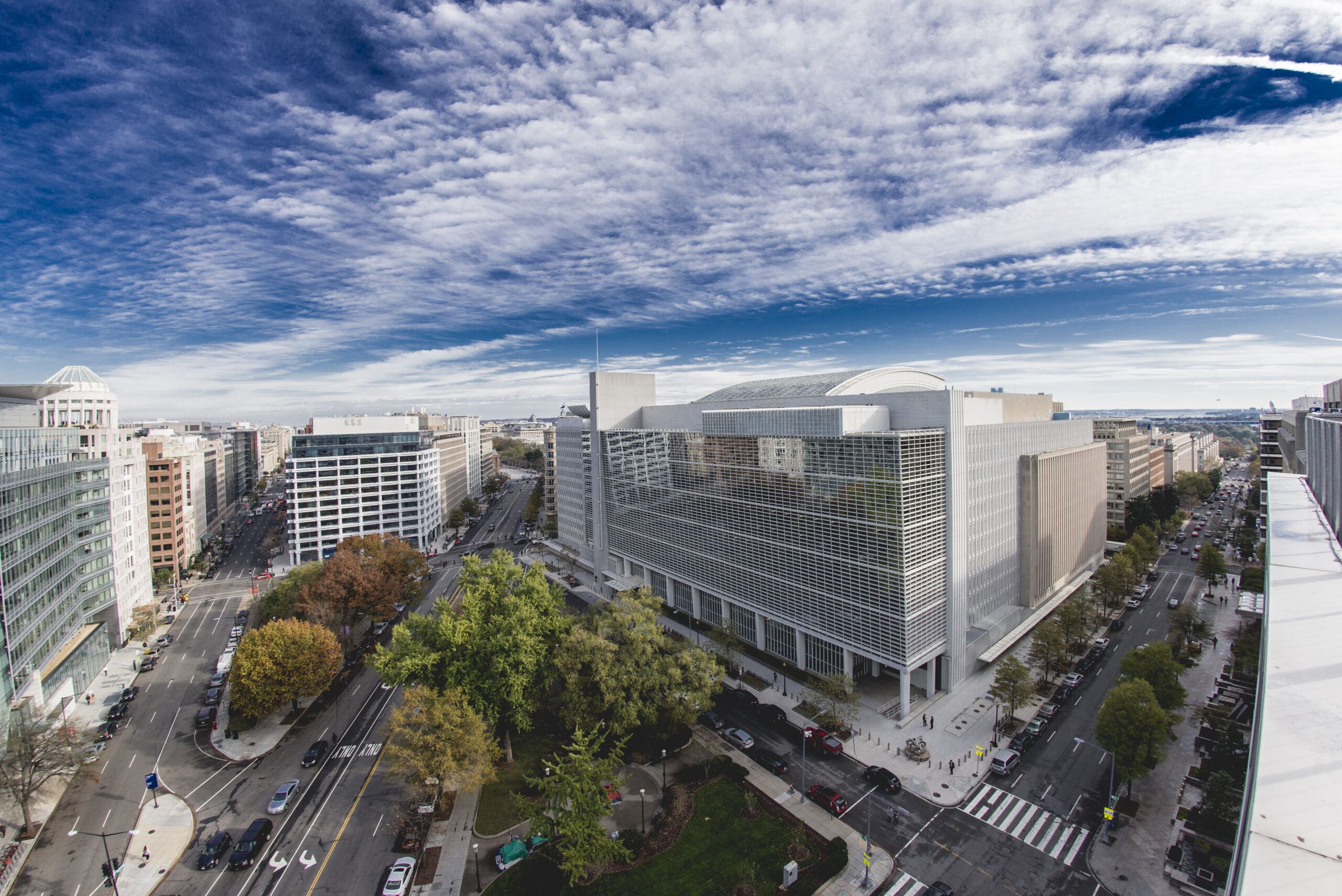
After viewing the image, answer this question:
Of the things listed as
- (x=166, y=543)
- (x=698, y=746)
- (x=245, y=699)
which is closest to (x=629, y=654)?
(x=698, y=746)

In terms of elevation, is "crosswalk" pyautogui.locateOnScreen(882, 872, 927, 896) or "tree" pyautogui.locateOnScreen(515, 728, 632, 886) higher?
"tree" pyautogui.locateOnScreen(515, 728, 632, 886)

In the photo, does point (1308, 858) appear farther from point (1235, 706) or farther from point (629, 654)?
point (1235, 706)

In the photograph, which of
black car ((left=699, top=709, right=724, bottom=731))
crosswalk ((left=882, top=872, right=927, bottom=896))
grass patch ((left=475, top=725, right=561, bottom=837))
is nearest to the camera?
crosswalk ((left=882, top=872, right=927, bottom=896))

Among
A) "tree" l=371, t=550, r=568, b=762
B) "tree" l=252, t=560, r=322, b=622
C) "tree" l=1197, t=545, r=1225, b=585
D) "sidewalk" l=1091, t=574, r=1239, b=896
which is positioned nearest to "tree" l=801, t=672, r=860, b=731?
"sidewalk" l=1091, t=574, r=1239, b=896

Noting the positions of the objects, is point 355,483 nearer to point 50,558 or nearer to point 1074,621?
point 50,558

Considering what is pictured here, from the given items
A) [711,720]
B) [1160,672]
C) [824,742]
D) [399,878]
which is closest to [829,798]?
[824,742]

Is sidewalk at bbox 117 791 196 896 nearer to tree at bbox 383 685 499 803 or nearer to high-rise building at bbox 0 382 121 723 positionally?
tree at bbox 383 685 499 803

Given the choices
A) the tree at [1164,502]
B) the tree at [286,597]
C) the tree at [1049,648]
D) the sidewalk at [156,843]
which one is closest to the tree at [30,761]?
the sidewalk at [156,843]

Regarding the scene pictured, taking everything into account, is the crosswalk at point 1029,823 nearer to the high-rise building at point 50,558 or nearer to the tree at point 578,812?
the tree at point 578,812
